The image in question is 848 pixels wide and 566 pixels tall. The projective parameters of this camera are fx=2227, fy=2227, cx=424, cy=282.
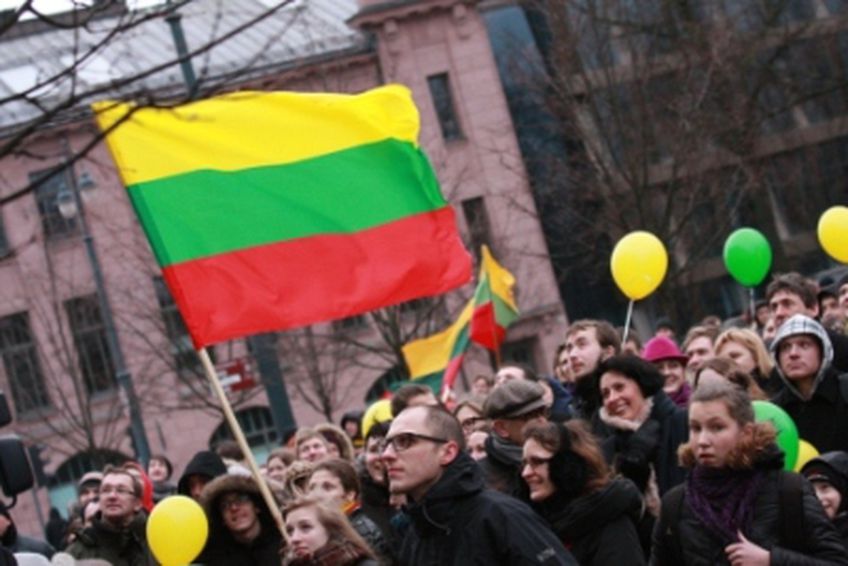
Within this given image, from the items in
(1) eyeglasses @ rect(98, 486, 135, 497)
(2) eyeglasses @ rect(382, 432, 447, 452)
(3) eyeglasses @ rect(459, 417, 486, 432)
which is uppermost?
(2) eyeglasses @ rect(382, 432, 447, 452)

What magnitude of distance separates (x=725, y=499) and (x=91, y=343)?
1476 inches

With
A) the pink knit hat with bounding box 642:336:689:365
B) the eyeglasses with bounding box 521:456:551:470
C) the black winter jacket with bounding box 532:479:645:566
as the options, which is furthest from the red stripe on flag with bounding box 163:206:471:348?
the black winter jacket with bounding box 532:479:645:566

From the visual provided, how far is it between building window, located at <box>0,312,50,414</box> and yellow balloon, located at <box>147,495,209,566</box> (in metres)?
33.6

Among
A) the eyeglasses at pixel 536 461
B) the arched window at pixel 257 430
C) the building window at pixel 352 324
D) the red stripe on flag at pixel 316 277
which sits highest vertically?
the red stripe on flag at pixel 316 277

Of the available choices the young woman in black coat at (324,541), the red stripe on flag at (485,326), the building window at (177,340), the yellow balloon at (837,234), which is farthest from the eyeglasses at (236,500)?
the building window at (177,340)

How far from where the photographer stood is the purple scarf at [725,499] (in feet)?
27.7

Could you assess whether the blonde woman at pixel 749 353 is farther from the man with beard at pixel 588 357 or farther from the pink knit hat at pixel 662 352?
the man with beard at pixel 588 357

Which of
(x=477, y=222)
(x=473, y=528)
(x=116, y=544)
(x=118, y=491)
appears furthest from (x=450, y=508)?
(x=477, y=222)

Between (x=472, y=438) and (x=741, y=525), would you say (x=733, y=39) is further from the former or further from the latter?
(x=741, y=525)

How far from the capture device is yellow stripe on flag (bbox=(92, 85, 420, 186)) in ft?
37.9

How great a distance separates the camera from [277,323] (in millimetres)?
11531

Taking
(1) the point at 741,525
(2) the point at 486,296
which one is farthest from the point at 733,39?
(1) the point at 741,525

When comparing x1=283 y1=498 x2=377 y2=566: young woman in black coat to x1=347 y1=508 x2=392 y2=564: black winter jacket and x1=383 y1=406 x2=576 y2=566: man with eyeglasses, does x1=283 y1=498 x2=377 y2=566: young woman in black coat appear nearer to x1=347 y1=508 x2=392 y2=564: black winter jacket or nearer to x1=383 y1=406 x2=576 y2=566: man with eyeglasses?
x1=347 y1=508 x2=392 y2=564: black winter jacket

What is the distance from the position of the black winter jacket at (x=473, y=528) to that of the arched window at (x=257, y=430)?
38.7 metres
